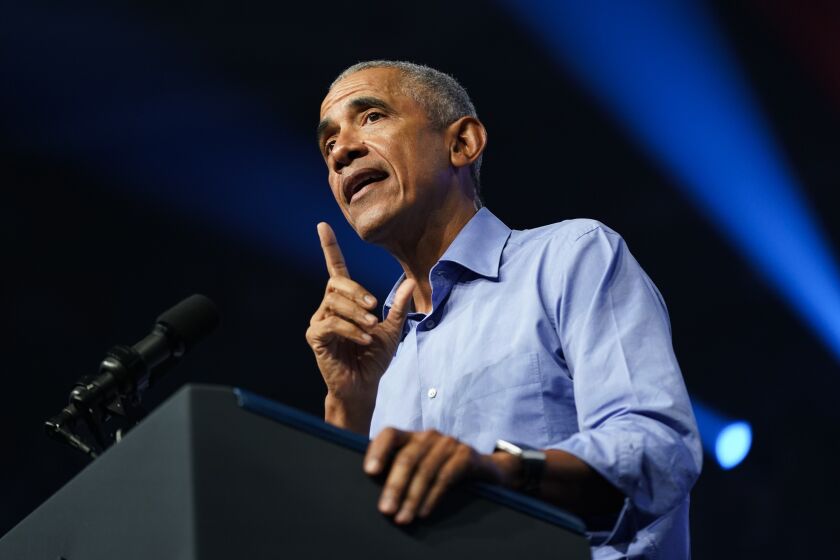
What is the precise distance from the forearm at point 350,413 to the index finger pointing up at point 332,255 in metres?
0.22

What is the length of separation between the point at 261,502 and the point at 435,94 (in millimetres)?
1538

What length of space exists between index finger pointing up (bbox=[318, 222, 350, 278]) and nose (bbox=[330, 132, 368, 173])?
0.22 m

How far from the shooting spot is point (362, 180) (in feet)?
7.04

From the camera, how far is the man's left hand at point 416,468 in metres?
1.00

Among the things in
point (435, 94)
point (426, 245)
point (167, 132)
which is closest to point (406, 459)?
point (426, 245)

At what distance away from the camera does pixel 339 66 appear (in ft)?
15.3

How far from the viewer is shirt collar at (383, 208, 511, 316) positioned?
192 cm

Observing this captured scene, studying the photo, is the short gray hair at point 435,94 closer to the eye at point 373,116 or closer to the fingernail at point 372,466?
the eye at point 373,116

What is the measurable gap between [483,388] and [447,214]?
617 mm

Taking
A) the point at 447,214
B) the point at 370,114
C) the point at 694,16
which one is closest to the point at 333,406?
the point at 447,214

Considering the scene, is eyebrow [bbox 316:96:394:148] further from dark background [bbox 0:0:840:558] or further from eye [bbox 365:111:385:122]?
dark background [bbox 0:0:840:558]

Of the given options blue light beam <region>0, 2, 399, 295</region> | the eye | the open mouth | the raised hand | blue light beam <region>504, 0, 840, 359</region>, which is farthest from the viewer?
blue light beam <region>0, 2, 399, 295</region>

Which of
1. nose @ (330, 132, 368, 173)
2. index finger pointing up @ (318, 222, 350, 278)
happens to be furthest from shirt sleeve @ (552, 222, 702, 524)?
nose @ (330, 132, 368, 173)

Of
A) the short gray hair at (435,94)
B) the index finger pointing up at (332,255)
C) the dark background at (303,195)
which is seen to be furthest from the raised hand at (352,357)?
the dark background at (303,195)
